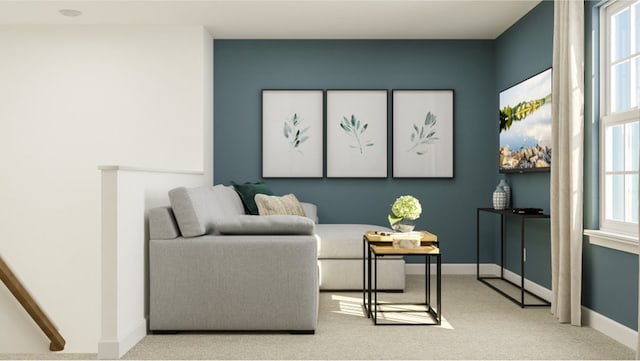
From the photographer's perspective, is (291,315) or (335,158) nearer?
(291,315)

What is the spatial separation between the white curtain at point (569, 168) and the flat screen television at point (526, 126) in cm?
58

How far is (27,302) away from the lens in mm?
3432

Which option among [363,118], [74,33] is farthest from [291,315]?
[74,33]

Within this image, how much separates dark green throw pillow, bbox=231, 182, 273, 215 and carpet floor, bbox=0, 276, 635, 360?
144cm

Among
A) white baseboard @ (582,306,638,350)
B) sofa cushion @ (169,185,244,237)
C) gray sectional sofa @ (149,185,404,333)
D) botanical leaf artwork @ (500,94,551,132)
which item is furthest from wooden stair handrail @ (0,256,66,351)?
botanical leaf artwork @ (500,94,551,132)

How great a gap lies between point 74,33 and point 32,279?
2.51 metres

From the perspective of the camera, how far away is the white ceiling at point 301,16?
482 centimetres

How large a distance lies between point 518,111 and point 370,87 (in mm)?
1604

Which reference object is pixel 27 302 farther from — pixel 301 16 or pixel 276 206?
pixel 301 16

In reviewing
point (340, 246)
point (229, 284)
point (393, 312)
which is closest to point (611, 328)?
point (393, 312)

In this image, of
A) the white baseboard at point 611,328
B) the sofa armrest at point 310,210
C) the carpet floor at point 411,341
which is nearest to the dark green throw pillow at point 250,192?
the sofa armrest at point 310,210

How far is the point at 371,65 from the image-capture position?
5938 mm

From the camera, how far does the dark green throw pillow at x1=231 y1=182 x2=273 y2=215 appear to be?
17.1 feet

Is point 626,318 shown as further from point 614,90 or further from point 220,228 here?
point 220,228
